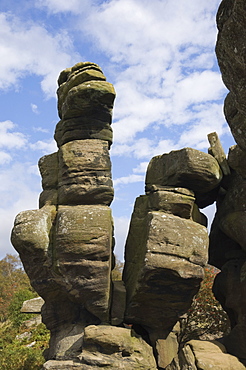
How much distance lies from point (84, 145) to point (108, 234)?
3.45 meters

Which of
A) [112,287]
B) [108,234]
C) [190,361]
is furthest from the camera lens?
[112,287]

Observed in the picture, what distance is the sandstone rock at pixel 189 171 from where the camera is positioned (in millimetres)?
13445

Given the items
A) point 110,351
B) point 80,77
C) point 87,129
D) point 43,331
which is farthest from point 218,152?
point 43,331

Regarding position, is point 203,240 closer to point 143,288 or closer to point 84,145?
point 143,288

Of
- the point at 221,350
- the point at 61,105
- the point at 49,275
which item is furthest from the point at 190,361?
the point at 61,105

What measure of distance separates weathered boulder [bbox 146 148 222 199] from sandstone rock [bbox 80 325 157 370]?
5485 millimetres

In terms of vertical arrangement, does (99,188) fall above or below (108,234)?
above

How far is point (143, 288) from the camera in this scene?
488 inches

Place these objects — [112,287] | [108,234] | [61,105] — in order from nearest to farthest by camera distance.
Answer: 1. [108,234]
2. [112,287]
3. [61,105]

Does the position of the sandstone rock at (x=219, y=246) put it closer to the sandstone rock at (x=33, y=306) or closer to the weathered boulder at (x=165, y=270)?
the weathered boulder at (x=165, y=270)

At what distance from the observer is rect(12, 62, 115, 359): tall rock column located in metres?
12.2

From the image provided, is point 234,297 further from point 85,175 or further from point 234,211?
point 85,175

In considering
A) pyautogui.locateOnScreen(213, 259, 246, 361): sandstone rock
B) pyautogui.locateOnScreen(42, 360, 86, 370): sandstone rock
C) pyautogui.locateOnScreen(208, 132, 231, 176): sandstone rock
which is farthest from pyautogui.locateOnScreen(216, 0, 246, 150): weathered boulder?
pyautogui.locateOnScreen(42, 360, 86, 370): sandstone rock

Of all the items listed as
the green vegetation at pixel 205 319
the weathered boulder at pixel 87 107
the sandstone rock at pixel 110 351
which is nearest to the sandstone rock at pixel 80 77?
the weathered boulder at pixel 87 107
